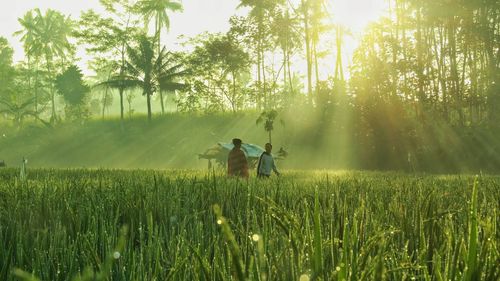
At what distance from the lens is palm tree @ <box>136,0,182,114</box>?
46375 millimetres

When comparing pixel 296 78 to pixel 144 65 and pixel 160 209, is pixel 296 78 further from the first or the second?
pixel 160 209

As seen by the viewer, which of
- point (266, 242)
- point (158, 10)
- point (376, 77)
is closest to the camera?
point (266, 242)

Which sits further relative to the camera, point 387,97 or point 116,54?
point 116,54

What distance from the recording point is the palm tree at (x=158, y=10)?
1826 inches

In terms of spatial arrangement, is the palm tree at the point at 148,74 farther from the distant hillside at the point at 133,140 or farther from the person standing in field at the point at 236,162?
the person standing in field at the point at 236,162

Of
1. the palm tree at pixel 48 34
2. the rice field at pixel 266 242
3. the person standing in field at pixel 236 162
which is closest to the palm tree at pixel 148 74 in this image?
the palm tree at pixel 48 34

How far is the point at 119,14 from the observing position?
4488cm

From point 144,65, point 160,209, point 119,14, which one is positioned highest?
point 119,14

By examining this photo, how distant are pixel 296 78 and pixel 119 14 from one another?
149ft

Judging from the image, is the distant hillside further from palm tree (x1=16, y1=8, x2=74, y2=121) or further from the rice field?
the rice field

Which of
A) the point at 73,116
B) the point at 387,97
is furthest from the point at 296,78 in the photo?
the point at 387,97

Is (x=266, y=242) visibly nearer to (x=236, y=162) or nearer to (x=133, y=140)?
(x=236, y=162)

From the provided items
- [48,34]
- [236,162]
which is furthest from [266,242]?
[48,34]

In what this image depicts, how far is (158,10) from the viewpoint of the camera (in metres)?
49.4
